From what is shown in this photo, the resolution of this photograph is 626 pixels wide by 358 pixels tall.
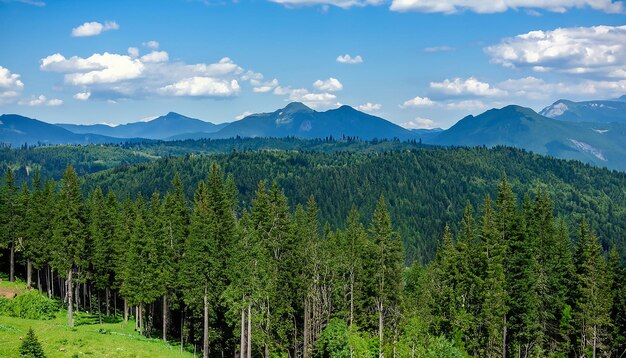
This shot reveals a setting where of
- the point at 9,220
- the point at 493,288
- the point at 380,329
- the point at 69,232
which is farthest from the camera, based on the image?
the point at 9,220

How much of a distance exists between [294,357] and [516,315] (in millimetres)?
26064

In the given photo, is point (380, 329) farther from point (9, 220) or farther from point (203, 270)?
point (9, 220)

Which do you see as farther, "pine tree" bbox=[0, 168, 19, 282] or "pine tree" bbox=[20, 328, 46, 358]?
"pine tree" bbox=[0, 168, 19, 282]

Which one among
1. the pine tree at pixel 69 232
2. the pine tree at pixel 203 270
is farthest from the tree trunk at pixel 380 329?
the pine tree at pixel 69 232

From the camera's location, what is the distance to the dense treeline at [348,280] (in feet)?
169

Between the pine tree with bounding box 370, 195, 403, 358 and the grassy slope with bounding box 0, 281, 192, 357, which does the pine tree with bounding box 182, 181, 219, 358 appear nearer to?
the grassy slope with bounding box 0, 281, 192, 357

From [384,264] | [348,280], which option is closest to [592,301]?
[384,264]

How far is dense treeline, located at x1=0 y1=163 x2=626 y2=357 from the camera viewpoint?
51531mm

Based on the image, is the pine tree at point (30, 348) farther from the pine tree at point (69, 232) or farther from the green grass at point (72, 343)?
the pine tree at point (69, 232)

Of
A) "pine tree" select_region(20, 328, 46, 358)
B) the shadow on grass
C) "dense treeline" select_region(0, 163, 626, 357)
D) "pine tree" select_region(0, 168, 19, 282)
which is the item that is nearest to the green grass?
"pine tree" select_region(20, 328, 46, 358)

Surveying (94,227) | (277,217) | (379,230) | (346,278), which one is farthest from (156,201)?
(379,230)

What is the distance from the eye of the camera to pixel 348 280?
63.5 meters

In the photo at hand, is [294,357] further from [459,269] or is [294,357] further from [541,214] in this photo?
[541,214]

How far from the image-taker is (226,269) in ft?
167
